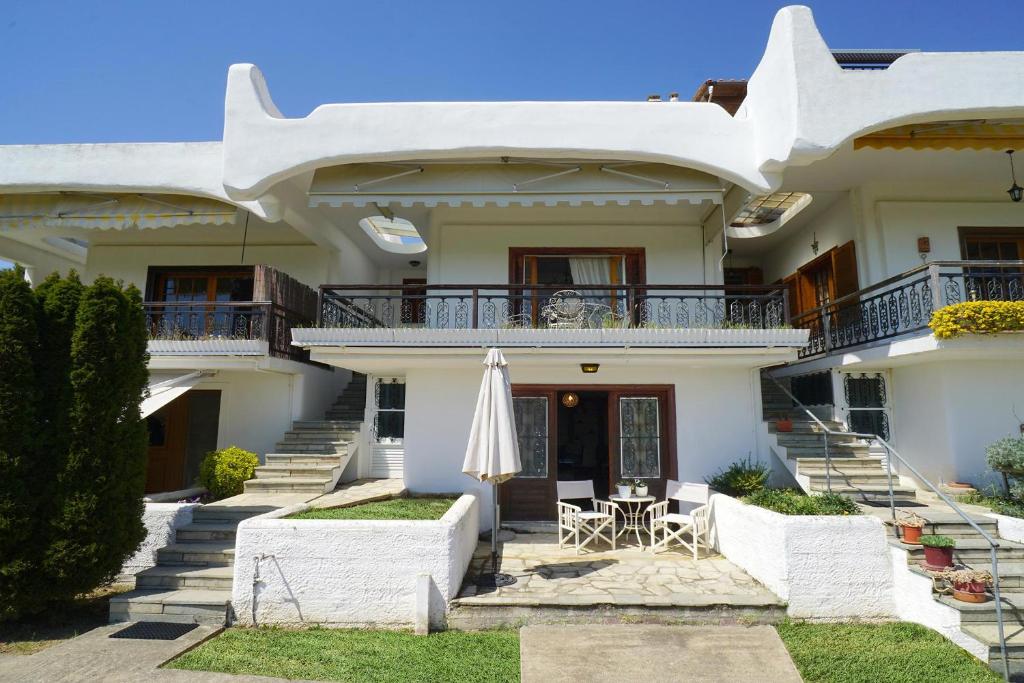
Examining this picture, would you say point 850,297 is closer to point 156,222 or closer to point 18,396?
point 18,396

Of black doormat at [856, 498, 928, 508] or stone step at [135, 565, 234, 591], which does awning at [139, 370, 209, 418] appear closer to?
stone step at [135, 565, 234, 591]

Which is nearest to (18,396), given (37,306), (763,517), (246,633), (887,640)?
(37,306)

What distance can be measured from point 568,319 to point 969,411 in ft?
22.8

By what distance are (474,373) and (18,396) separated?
651cm

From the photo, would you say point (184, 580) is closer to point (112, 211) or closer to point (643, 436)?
point (643, 436)

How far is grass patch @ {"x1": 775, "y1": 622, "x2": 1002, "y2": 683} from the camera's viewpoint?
5164 mm

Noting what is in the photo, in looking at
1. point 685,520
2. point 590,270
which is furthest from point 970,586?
point 590,270

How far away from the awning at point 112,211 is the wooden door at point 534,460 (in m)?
7.22

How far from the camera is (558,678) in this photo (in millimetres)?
5188

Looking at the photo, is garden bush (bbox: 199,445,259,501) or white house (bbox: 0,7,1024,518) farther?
garden bush (bbox: 199,445,259,501)

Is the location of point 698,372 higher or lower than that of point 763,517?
higher

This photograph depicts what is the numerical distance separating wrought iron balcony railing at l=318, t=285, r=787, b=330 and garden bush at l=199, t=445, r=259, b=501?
3.10 metres

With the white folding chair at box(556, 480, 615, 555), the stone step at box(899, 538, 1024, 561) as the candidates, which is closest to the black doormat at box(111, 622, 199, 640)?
the white folding chair at box(556, 480, 615, 555)

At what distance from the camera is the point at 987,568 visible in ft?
21.8
